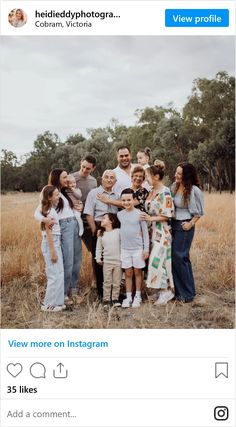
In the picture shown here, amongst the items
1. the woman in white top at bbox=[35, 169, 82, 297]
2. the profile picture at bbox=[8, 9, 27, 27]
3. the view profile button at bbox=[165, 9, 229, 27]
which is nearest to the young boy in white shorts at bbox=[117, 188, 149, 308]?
the woman in white top at bbox=[35, 169, 82, 297]

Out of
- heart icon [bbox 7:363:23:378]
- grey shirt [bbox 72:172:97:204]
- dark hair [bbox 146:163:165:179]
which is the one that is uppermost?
dark hair [bbox 146:163:165:179]

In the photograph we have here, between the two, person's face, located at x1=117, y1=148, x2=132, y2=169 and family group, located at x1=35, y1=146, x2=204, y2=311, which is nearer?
family group, located at x1=35, y1=146, x2=204, y2=311

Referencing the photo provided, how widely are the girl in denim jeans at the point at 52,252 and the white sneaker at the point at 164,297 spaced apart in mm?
934

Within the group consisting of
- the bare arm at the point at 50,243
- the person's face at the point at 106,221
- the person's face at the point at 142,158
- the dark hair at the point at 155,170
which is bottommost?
the bare arm at the point at 50,243

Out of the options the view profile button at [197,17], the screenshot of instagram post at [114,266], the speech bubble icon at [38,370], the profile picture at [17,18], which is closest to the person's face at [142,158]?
the screenshot of instagram post at [114,266]

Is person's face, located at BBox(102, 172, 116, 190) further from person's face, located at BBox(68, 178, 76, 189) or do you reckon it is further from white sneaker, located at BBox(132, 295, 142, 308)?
white sneaker, located at BBox(132, 295, 142, 308)

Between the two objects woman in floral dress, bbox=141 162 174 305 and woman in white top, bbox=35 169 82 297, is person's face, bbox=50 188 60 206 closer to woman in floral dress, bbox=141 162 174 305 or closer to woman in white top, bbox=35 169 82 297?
woman in white top, bbox=35 169 82 297

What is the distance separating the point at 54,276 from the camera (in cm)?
439

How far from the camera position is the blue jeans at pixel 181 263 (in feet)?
14.8

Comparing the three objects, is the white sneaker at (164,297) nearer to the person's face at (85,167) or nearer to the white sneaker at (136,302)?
the white sneaker at (136,302)

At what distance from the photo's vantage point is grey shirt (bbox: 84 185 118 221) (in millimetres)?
4539

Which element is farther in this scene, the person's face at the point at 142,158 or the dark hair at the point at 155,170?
the person's face at the point at 142,158

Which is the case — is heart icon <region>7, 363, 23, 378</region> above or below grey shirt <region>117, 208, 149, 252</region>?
below

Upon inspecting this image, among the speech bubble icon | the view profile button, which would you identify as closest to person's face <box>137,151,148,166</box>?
the view profile button
